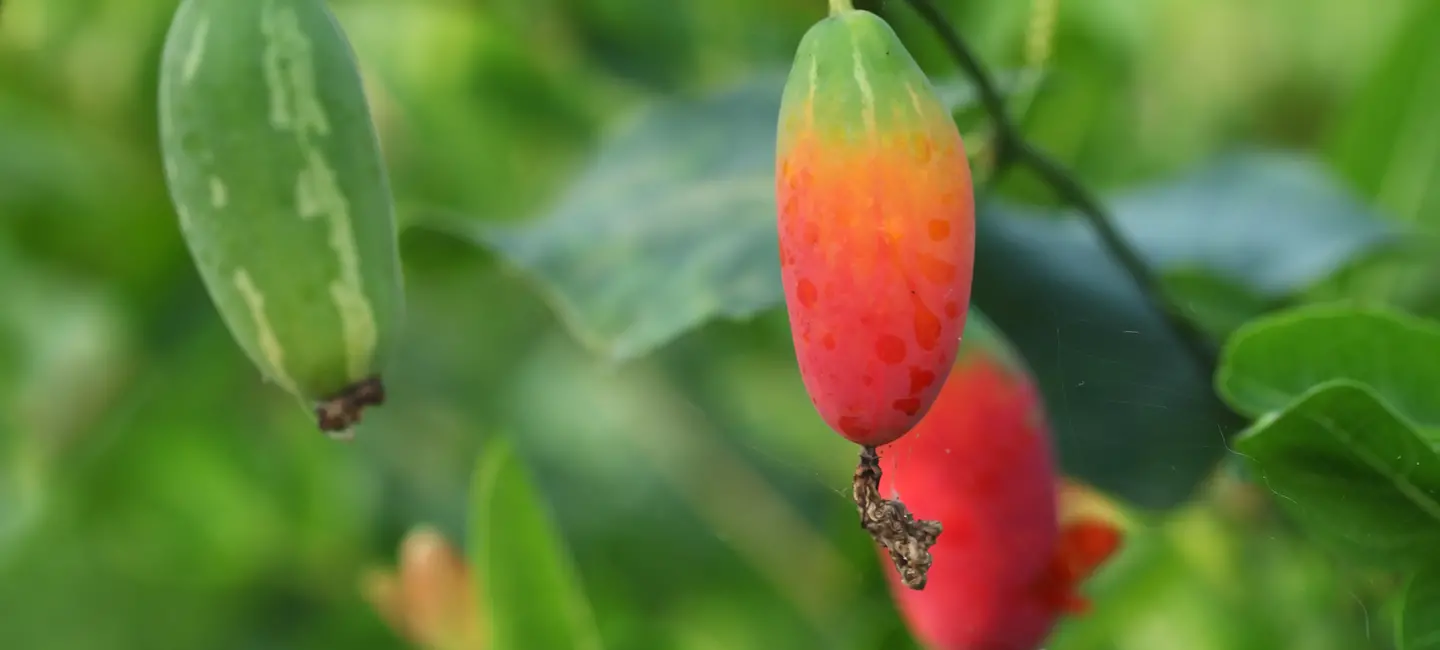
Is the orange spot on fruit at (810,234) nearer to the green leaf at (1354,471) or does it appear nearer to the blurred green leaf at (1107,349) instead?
the green leaf at (1354,471)

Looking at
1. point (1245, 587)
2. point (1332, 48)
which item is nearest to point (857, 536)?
point (1245, 587)

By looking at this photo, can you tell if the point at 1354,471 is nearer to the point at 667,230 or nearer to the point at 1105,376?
the point at 1105,376

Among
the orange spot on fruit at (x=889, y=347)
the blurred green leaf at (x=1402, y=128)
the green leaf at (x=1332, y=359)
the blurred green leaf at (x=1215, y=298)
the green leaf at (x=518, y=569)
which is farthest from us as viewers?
the blurred green leaf at (x=1402, y=128)

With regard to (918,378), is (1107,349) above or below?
below

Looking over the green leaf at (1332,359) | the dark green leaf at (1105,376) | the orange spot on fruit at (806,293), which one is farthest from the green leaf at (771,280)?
the orange spot on fruit at (806,293)

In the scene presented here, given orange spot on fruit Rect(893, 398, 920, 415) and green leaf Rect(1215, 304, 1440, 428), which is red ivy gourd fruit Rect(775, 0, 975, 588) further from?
green leaf Rect(1215, 304, 1440, 428)

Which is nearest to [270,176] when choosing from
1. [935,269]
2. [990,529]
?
[935,269]

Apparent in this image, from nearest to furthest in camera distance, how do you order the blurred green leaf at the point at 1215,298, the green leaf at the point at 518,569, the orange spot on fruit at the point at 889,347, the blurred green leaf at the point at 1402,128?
the orange spot on fruit at the point at 889,347 < the green leaf at the point at 518,569 < the blurred green leaf at the point at 1215,298 < the blurred green leaf at the point at 1402,128

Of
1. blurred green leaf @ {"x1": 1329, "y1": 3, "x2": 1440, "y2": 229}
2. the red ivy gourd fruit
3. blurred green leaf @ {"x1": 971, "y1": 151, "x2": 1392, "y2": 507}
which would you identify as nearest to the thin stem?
blurred green leaf @ {"x1": 971, "y1": 151, "x2": 1392, "y2": 507}

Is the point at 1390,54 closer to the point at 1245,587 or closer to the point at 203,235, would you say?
the point at 1245,587
